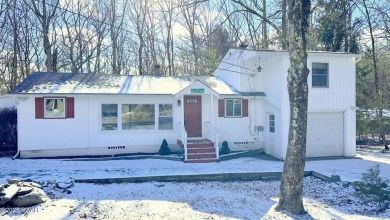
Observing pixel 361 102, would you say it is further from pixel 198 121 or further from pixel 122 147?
pixel 122 147

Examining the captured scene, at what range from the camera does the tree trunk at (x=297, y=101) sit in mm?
6879

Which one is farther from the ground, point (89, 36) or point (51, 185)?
point (89, 36)

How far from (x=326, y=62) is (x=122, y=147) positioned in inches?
396

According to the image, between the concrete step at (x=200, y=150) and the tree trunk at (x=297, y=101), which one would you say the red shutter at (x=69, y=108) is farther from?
the tree trunk at (x=297, y=101)

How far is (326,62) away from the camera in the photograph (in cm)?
1383

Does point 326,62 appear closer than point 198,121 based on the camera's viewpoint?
Yes

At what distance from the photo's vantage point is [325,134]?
46.5ft

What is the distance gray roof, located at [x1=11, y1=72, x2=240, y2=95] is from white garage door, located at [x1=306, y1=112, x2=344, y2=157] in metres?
3.85

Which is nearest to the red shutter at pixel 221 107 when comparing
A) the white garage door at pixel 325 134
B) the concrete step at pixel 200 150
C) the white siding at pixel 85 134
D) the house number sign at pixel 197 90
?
the house number sign at pixel 197 90

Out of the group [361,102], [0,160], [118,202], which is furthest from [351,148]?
[0,160]

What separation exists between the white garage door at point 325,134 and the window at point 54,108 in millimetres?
10977

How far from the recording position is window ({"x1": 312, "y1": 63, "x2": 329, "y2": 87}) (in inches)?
542

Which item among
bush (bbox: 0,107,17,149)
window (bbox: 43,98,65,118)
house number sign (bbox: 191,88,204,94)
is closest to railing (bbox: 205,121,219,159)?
house number sign (bbox: 191,88,204,94)

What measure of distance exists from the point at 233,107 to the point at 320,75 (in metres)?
4.27
